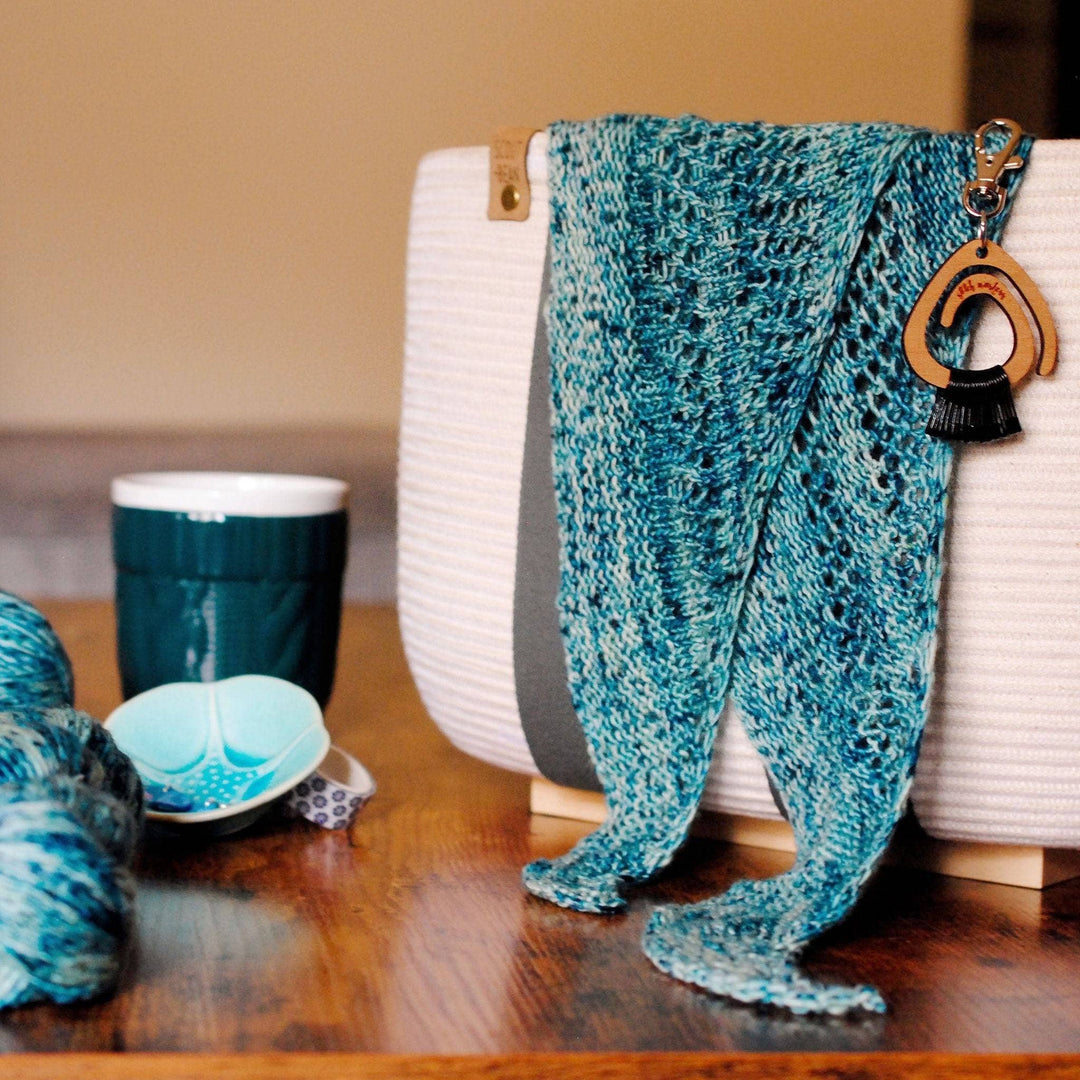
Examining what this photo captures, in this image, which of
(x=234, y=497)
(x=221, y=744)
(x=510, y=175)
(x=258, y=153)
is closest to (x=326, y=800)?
(x=221, y=744)

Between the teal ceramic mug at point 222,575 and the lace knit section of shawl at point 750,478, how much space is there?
186 mm

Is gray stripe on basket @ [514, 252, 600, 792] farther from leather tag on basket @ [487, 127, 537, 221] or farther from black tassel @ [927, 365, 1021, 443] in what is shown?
black tassel @ [927, 365, 1021, 443]

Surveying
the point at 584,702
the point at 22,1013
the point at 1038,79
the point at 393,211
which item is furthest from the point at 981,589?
the point at 1038,79

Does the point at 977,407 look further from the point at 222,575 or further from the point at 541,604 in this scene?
the point at 222,575

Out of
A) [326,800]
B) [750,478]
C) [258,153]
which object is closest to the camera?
[750,478]

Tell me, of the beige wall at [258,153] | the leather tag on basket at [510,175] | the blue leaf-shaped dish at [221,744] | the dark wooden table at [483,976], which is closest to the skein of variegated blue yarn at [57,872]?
the dark wooden table at [483,976]

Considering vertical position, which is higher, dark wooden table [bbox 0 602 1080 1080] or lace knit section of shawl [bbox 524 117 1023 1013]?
lace knit section of shawl [bbox 524 117 1023 1013]

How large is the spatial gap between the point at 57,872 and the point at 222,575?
30 centimetres

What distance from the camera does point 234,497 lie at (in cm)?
65

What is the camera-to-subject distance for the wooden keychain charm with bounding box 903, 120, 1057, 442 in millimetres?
461

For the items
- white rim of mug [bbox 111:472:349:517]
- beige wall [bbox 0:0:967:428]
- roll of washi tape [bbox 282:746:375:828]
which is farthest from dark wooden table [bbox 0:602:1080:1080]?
beige wall [bbox 0:0:967:428]

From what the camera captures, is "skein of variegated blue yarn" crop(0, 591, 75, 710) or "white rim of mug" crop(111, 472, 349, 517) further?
"white rim of mug" crop(111, 472, 349, 517)

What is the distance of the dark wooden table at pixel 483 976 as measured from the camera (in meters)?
0.37

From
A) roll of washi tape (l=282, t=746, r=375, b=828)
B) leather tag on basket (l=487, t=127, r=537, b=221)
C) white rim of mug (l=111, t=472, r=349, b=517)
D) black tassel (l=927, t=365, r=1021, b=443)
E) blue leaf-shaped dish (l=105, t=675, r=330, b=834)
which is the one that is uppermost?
leather tag on basket (l=487, t=127, r=537, b=221)
